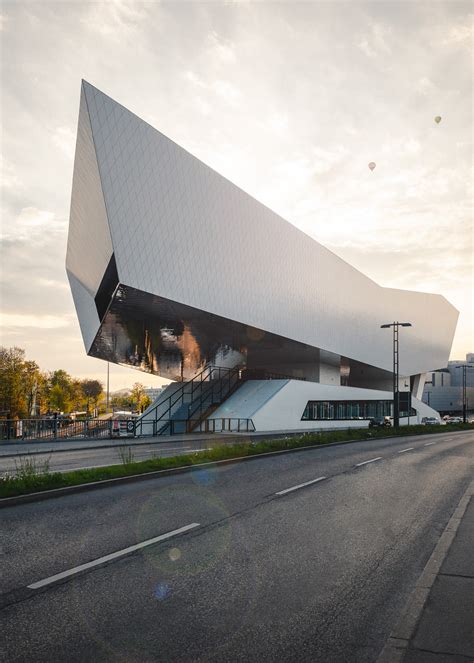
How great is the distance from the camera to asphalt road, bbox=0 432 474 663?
153 inches

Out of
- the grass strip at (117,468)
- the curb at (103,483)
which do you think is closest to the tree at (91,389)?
the grass strip at (117,468)

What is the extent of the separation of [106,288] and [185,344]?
13.8 metres

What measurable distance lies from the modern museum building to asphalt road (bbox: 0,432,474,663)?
659 inches

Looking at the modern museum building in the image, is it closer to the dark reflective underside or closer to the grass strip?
the dark reflective underside

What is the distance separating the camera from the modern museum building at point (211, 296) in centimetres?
2442

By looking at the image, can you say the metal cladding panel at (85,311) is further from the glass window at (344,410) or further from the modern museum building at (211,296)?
the glass window at (344,410)

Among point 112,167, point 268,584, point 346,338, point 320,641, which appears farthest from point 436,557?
point 346,338

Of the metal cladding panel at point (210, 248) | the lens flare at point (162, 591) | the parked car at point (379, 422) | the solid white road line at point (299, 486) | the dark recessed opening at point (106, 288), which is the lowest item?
the parked car at point (379, 422)

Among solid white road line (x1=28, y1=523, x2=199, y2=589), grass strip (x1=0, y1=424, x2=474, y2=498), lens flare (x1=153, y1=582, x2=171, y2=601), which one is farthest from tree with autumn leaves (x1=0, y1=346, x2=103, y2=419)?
lens flare (x1=153, y1=582, x2=171, y2=601)

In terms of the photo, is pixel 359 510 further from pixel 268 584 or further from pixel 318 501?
pixel 268 584

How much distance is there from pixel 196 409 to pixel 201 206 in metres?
19.4

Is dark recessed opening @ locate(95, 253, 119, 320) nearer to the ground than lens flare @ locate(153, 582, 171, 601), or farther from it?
farther from it

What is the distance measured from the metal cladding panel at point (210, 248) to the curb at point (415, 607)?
19.5 m

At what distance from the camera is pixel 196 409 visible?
43.2m
